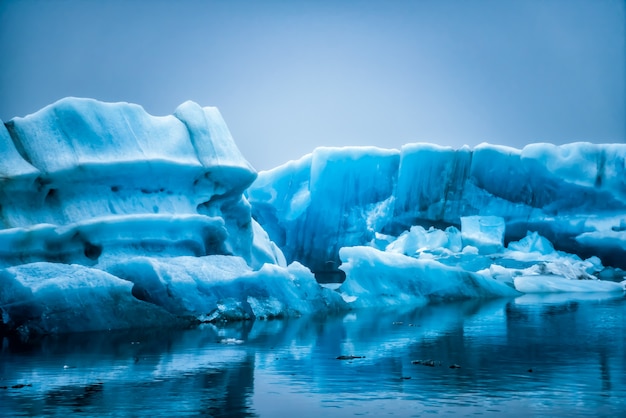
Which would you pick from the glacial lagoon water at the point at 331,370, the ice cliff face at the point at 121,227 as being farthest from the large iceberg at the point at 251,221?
the glacial lagoon water at the point at 331,370

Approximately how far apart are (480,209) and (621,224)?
13.2ft

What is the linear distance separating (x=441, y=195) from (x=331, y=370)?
17.4 metres

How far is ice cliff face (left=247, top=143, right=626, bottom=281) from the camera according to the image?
73.0 ft

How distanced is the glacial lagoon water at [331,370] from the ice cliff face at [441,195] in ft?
37.7

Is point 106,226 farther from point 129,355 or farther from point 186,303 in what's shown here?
point 129,355

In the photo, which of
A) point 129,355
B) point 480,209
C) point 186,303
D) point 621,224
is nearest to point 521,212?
point 480,209

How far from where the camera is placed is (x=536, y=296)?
17531 mm

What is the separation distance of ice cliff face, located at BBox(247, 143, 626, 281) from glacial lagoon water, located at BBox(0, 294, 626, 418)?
11.5 metres

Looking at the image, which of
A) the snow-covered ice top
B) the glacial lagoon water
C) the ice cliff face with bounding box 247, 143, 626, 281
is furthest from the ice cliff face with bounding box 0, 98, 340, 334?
the ice cliff face with bounding box 247, 143, 626, 281

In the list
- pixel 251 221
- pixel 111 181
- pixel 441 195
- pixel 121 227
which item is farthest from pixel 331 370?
pixel 441 195

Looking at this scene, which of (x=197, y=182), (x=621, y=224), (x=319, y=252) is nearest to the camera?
(x=197, y=182)

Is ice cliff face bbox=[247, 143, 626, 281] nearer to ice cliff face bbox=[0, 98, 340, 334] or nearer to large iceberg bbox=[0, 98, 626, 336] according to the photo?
large iceberg bbox=[0, 98, 626, 336]

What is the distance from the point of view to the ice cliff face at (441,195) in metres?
22.3

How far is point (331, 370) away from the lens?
270 inches
